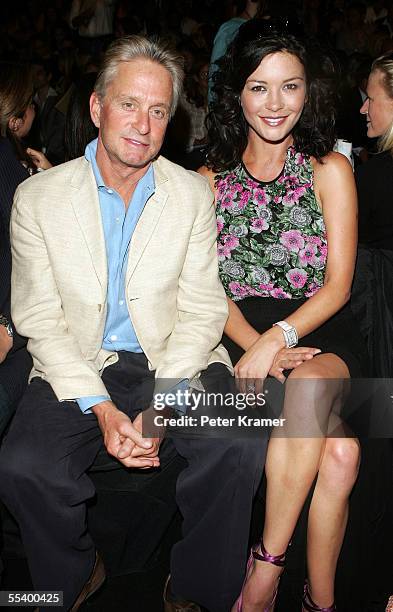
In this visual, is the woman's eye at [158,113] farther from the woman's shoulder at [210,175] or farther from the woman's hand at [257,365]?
the woman's hand at [257,365]

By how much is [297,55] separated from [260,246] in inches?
26.0

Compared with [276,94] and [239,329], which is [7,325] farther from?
[276,94]

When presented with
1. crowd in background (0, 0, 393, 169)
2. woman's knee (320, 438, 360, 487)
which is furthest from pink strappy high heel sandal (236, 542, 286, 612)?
crowd in background (0, 0, 393, 169)

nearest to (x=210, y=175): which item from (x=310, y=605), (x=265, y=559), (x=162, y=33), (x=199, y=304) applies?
(x=199, y=304)

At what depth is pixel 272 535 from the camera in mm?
2225

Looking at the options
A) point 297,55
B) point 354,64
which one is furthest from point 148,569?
point 354,64

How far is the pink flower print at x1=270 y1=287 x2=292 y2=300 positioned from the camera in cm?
263

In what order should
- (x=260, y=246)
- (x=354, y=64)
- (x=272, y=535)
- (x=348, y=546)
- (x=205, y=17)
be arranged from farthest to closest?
(x=205, y=17)
(x=354, y=64)
(x=260, y=246)
(x=348, y=546)
(x=272, y=535)

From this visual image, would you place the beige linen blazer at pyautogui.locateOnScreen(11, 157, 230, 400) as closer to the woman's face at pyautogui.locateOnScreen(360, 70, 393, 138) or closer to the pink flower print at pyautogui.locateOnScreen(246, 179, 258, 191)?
the pink flower print at pyautogui.locateOnScreen(246, 179, 258, 191)

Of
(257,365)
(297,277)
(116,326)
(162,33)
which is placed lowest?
(257,365)

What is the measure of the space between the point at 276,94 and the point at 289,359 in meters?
0.90

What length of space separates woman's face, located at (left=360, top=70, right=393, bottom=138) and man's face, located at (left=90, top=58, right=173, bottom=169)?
1.33 m

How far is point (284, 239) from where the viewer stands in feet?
8.50

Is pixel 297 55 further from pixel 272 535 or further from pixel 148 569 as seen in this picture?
pixel 148 569
